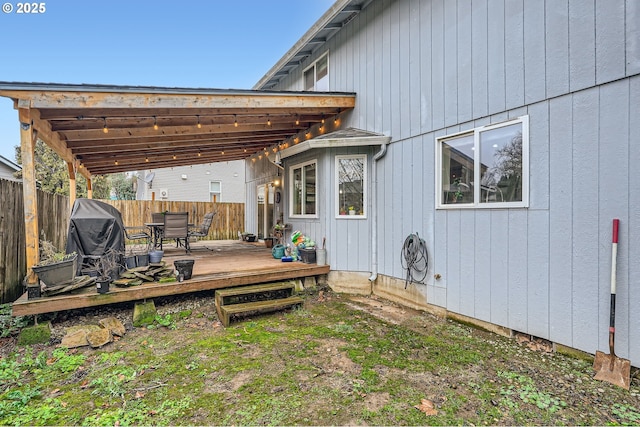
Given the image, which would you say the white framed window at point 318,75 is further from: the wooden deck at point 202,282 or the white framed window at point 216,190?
the white framed window at point 216,190

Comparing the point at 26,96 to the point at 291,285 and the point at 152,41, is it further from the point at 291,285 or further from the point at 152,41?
the point at 152,41

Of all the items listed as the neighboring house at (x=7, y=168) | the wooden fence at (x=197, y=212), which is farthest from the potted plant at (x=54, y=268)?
the neighboring house at (x=7, y=168)

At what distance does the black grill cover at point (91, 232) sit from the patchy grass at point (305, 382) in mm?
1494

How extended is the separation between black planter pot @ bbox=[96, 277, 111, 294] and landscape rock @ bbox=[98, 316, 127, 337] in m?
0.36

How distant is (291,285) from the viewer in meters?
5.09

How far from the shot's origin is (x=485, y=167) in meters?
3.85

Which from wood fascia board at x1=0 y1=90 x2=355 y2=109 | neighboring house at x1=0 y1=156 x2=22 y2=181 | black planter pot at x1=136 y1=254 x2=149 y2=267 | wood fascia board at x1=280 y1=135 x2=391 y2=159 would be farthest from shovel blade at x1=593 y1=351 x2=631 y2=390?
neighboring house at x1=0 y1=156 x2=22 y2=181

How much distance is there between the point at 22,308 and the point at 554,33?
260 inches

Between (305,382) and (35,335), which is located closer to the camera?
(305,382)

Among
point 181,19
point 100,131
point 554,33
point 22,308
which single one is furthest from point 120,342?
point 181,19

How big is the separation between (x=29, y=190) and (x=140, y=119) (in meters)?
2.10

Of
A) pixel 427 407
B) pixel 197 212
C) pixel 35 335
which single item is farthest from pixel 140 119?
pixel 197 212

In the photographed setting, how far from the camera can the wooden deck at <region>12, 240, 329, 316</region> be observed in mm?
3588

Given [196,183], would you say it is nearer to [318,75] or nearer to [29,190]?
[318,75]
